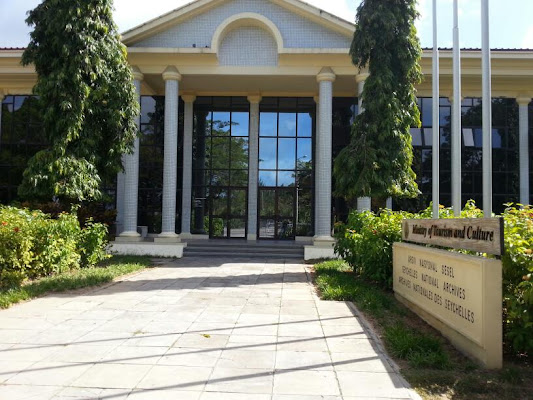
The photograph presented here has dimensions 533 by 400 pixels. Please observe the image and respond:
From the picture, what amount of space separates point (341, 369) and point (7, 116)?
2211 cm

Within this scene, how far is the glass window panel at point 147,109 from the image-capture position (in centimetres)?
2067

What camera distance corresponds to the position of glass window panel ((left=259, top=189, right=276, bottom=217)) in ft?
68.7

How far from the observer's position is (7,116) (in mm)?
21328

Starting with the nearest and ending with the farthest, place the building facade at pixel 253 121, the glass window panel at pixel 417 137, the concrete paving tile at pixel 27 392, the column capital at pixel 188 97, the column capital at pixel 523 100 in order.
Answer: the concrete paving tile at pixel 27 392 < the building facade at pixel 253 121 < the column capital at pixel 523 100 < the glass window panel at pixel 417 137 < the column capital at pixel 188 97

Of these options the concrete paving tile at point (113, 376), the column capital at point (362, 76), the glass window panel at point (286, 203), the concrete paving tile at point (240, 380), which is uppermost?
the column capital at point (362, 76)

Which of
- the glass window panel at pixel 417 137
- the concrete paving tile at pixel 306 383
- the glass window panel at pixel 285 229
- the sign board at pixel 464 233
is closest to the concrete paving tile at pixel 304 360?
the concrete paving tile at pixel 306 383

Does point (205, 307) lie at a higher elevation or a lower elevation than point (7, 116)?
lower

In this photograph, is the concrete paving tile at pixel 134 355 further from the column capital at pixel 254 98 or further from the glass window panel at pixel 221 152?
the column capital at pixel 254 98

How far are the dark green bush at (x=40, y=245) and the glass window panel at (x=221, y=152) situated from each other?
9.27 m

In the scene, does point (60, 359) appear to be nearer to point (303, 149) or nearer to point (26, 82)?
point (303, 149)

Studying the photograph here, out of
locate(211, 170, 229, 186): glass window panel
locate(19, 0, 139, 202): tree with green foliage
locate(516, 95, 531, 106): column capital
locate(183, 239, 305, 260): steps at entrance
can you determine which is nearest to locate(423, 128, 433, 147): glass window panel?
locate(516, 95, 531, 106): column capital

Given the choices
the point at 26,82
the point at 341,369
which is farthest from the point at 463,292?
the point at 26,82

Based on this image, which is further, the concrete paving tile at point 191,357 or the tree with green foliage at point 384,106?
the tree with green foliage at point 384,106

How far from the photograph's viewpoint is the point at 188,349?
199 inches
